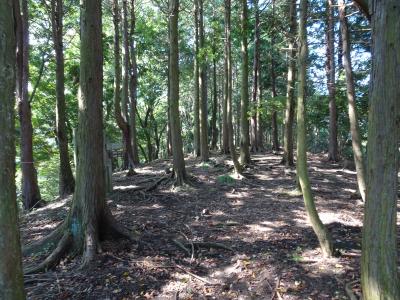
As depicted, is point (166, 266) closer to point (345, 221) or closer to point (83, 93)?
point (83, 93)

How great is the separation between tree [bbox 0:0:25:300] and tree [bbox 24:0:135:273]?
3017 millimetres

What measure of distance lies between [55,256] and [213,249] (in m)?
2.77

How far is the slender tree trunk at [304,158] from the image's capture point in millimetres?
5496

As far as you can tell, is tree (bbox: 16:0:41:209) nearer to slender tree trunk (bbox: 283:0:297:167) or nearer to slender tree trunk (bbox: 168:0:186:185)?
slender tree trunk (bbox: 168:0:186:185)

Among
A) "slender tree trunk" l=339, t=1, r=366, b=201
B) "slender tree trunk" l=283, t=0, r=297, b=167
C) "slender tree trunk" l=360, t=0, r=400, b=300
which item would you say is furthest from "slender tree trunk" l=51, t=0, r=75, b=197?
"slender tree trunk" l=360, t=0, r=400, b=300

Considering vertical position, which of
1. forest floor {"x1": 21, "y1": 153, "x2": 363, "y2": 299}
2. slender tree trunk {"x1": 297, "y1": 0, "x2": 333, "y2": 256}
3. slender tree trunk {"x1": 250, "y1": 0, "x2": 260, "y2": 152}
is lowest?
forest floor {"x1": 21, "y1": 153, "x2": 363, "y2": 299}

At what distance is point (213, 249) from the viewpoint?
20.5 ft

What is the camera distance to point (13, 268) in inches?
108

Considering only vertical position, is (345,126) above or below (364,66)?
below

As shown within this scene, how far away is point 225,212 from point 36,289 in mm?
5030

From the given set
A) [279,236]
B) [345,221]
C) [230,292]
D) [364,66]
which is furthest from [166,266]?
[364,66]

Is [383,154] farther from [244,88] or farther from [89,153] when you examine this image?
[244,88]

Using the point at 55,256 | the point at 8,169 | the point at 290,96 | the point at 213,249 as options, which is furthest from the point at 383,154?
the point at 290,96

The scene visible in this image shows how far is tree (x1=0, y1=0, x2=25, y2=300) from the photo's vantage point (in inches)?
103
